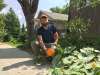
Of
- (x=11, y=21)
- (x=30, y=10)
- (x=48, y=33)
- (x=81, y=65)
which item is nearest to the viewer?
(x=81, y=65)

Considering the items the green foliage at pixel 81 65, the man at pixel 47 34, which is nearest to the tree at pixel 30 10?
the man at pixel 47 34

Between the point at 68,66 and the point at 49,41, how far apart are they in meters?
4.69

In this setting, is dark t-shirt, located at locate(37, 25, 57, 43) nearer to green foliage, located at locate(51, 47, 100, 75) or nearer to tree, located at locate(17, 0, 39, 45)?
green foliage, located at locate(51, 47, 100, 75)

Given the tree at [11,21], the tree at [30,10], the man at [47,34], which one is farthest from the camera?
the tree at [11,21]

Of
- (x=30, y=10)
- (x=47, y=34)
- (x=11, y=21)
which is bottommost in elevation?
(x=11, y=21)

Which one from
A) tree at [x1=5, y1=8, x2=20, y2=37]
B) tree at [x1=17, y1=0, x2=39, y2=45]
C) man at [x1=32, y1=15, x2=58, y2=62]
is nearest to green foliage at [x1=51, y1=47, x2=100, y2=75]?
man at [x1=32, y1=15, x2=58, y2=62]

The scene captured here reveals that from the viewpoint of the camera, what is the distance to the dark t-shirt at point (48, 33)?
8.86 metres

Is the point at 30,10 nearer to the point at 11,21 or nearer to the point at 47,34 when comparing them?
the point at 47,34

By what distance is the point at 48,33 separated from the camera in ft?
29.0

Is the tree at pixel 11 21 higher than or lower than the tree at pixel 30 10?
lower

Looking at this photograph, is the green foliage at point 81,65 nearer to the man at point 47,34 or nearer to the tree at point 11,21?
the man at point 47,34

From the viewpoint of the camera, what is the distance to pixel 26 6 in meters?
18.4

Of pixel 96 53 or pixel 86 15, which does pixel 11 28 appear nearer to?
pixel 86 15

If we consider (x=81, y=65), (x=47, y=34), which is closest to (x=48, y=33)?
(x=47, y=34)
